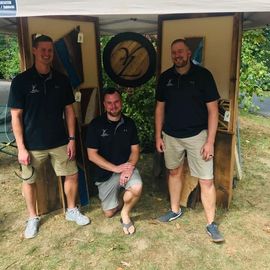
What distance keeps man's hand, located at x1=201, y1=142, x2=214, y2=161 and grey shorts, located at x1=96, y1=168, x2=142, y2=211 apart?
68 cm

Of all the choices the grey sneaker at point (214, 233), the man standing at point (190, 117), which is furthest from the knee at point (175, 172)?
the grey sneaker at point (214, 233)

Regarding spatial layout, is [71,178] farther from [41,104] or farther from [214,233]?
[214,233]

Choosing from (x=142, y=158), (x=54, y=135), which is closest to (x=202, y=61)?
(x=54, y=135)

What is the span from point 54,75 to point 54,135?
0.56m

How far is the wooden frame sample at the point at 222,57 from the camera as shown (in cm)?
354

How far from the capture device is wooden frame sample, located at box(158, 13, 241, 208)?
3535mm

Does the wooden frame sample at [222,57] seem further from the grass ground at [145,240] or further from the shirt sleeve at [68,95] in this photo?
the shirt sleeve at [68,95]

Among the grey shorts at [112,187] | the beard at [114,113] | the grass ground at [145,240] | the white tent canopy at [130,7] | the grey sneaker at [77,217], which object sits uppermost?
the white tent canopy at [130,7]

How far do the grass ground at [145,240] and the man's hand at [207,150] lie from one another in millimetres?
776

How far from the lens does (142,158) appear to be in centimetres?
600

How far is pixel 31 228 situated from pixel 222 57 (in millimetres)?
2548

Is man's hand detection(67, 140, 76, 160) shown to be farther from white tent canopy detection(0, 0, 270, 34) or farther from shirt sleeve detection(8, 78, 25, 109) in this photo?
white tent canopy detection(0, 0, 270, 34)

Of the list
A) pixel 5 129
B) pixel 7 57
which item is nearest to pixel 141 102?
pixel 5 129

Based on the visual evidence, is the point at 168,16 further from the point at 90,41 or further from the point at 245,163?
the point at 245,163
